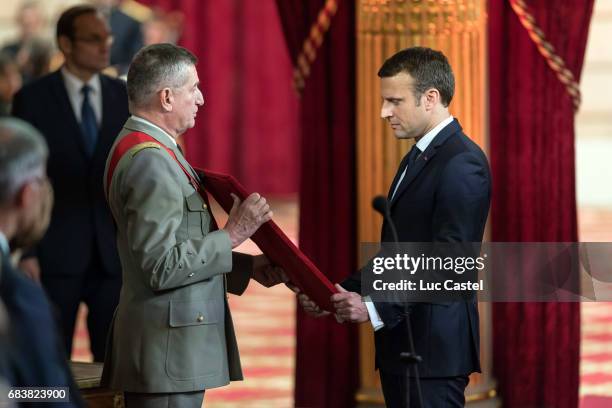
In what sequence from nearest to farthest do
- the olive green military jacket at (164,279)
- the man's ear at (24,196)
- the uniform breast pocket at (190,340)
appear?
A: the man's ear at (24,196) < the olive green military jacket at (164,279) < the uniform breast pocket at (190,340)

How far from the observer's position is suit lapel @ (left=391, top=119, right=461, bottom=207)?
348 cm

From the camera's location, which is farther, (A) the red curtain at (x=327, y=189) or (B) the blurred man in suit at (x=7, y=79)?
(B) the blurred man in suit at (x=7, y=79)

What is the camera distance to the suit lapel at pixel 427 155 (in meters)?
3.48

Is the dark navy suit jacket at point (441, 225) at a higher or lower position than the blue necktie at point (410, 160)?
lower

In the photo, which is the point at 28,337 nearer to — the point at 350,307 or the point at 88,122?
the point at 350,307

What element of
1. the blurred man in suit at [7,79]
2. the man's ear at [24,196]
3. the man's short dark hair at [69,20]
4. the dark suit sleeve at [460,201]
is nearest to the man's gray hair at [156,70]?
the dark suit sleeve at [460,201]

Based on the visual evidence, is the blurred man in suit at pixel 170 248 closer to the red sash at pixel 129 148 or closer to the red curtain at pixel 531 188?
the red sash at pixel 129 148

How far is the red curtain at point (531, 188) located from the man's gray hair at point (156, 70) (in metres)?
2.37

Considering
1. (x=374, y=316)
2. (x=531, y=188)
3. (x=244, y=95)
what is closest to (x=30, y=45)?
(x=244, y=95)

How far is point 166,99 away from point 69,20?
Answer: 77.9 inches

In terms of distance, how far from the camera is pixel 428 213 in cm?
345

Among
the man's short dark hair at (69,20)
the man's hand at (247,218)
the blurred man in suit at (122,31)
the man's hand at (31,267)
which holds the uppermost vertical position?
the blurred man in suit at (122,31)

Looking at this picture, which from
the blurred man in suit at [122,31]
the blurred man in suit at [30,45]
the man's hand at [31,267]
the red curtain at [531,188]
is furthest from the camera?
the blurred man in suit at [30,45]

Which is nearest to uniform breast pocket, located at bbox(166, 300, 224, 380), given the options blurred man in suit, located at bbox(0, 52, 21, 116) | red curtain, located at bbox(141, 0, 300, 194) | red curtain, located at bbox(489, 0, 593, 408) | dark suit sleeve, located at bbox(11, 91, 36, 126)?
dark suit sleeve, located at bbox(11, 91, 36, 126)
